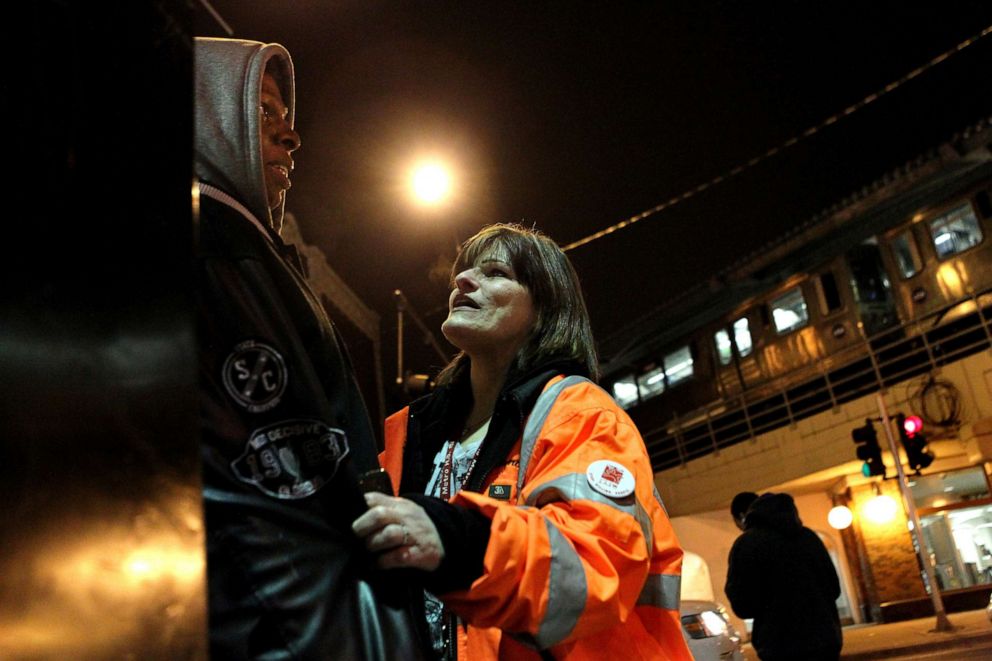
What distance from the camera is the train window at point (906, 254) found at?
50.0ft

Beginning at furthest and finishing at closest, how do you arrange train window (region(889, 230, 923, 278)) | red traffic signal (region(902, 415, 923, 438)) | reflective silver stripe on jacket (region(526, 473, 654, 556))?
train window (region(889, 230, 923, 278)), red traffic signal (region(902, 415, 923, 438)), reflective silver stripe on jacket (region(526, 473, 654, 556))

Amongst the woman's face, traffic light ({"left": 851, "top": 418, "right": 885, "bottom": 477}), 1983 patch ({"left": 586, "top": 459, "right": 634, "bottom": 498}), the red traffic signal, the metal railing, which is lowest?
1983 patch ({"left": 586, "top": 459, "right": 634, "bottom": 498})

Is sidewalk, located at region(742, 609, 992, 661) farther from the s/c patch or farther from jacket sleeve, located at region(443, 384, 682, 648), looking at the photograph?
jacket sleeve, located at region(443, 384, 682, 648)

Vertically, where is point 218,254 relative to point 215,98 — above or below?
below

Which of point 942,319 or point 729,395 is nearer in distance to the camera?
point 942,319

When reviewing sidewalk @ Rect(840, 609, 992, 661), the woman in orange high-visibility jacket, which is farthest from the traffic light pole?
the woman in orange high-visibility jacket

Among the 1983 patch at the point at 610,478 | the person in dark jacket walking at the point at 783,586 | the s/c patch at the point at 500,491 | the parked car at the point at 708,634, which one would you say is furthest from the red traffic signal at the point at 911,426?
the 1983 patch at the point at 610,478

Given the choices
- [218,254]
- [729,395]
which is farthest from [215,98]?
[729,395]

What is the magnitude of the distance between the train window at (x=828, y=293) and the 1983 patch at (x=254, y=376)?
17229 mm

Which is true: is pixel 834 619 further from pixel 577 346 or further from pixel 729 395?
pixel 729 395

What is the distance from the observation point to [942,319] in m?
14.4

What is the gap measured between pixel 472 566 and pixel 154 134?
72cm

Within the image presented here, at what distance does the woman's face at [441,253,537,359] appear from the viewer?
201cm

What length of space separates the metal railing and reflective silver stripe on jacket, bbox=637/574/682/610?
44.6 feet
